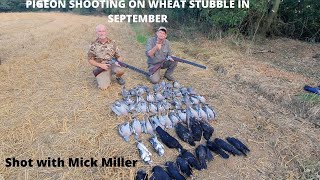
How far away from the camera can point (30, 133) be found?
471 centimetres

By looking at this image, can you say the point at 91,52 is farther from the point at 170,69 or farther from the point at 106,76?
the point at 170,69

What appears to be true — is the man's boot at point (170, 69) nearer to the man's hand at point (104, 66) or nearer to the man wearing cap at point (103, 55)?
the man wearing cap at point (103, 55)

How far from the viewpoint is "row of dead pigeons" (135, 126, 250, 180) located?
3.90 meters

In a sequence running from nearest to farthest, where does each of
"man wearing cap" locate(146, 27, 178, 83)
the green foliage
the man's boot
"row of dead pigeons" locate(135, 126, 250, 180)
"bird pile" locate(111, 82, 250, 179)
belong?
"row of dead pigeons" locate(135, 126, 250, 180)
"bird pile" locate(111, 82, 250, 179)
"man wearing cap" locate(146, 27, 178, 83)
the man's boot
the green foliage

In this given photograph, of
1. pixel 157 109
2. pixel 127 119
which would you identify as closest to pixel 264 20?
pixel 157 109

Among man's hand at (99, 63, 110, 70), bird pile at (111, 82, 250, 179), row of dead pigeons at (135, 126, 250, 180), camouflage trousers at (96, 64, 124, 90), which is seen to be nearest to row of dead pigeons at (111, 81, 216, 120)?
bird pile at (111, 82, 250, 179)

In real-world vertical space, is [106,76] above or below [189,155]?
above

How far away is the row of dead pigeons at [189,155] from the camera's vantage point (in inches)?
154

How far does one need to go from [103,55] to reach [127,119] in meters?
1.53

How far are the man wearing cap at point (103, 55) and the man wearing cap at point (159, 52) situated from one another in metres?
0.72

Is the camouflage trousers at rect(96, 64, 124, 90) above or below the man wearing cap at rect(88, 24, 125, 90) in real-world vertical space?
below

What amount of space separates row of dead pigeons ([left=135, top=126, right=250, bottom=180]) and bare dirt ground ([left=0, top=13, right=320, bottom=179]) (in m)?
0.11

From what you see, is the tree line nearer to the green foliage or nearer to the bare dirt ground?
the green foliage

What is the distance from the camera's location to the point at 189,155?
424cm
